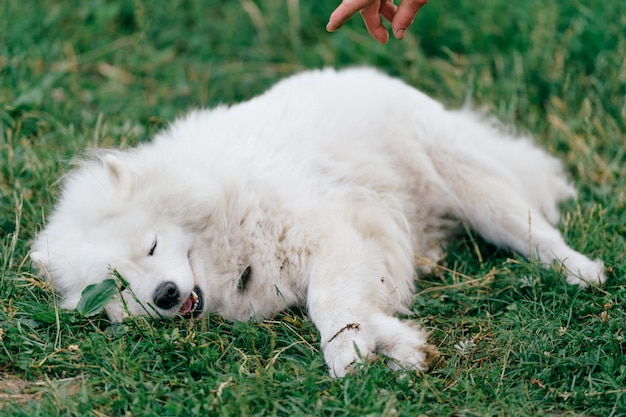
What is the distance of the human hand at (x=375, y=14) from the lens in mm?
3381

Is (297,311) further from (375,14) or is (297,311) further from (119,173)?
(375,14)

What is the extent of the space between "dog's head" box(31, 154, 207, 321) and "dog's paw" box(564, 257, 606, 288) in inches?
80.9

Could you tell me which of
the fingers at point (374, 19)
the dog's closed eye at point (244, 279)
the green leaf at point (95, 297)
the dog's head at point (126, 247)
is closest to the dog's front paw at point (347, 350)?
the dog's closed eye at point (244, 279)

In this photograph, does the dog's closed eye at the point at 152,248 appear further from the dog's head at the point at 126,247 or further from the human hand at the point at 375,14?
the human hand at the point at 375,14

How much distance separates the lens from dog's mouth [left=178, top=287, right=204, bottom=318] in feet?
12.5

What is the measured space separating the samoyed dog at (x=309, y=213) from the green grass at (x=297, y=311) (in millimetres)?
169

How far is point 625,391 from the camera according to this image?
3215 mm

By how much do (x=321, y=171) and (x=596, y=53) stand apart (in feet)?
10.4

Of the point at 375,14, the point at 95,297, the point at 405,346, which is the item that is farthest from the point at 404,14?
the point at 95,297

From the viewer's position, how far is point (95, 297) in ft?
12.4

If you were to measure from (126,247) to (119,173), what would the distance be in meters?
0.40

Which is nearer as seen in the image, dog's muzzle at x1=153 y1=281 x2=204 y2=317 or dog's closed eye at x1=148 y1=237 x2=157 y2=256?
dog's muzzle at x1=153 y1=281 x2=204 y2=317

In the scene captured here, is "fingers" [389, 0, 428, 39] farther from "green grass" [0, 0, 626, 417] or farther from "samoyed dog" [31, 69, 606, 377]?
"green grass" [0, 0, 626, 417]

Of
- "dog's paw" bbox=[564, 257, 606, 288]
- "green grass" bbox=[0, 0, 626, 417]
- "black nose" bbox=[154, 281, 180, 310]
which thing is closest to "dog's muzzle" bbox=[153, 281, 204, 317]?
"black nose" bbox=[154, 281, 180, 310]
